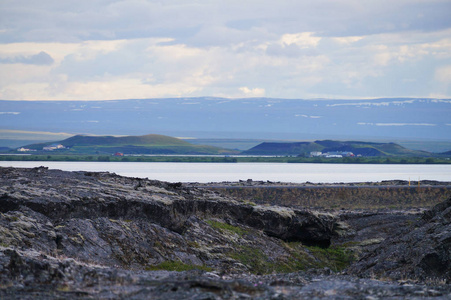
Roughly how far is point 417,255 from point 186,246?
8.68 metres

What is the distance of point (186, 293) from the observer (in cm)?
1391

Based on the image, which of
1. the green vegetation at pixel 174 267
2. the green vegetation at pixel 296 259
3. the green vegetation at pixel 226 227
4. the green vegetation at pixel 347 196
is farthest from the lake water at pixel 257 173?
the green vegetation at pixel 174 267

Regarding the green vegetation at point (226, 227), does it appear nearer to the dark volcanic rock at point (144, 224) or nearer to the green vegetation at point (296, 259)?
the dark volcanic rock at point (144, 224)

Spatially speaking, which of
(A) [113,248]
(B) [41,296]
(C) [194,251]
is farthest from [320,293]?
(C) [194,251]

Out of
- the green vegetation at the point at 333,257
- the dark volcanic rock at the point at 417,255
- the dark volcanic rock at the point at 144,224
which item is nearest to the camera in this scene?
the dark volcanic rock at the point at 417,255

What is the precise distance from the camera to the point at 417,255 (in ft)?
74.6

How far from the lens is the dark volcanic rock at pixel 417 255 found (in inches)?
854

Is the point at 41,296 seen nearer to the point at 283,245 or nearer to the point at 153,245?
the point at 153,245

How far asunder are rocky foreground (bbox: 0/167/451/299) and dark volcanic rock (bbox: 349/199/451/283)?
5 cm

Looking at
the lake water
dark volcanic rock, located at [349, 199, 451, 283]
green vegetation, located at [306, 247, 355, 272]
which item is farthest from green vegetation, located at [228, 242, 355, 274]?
the lake water

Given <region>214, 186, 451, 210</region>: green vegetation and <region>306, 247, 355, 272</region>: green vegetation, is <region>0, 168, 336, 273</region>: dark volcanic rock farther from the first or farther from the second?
<region>214, 186, 451, 210</region>: green vegetation

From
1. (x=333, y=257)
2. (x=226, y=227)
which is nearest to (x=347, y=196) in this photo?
(x=333, y=257)

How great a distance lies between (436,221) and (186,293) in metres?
15.1

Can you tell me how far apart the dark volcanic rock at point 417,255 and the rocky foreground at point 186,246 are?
5 centimetres
